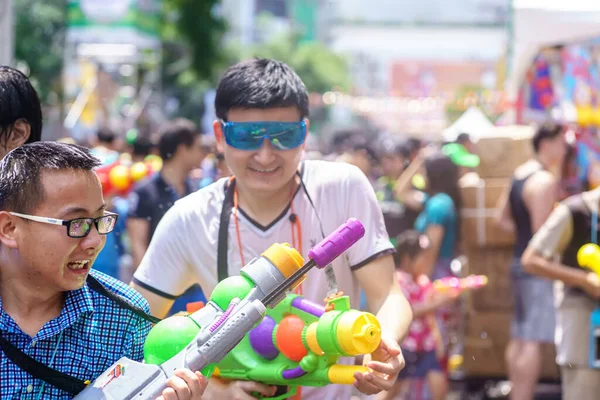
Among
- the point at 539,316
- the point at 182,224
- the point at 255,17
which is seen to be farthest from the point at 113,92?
the point at 255,17

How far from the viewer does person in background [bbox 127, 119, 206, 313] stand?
7168 millimetres

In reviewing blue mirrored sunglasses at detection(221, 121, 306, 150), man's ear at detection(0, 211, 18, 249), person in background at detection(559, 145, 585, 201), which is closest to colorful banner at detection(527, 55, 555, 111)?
person in background at detection(559, 145, 585, 201)

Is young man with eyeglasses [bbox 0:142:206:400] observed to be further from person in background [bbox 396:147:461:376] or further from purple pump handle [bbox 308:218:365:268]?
person in background [bbox 396:147:461:376]

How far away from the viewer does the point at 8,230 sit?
2.67 metres

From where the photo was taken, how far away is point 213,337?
2.61 metres

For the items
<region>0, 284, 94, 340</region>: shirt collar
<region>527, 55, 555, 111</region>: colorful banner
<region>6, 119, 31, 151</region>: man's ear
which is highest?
<region>6, 119, 31, 151</region>: man's ear

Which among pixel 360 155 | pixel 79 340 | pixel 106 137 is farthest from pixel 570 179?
pixel 79 340

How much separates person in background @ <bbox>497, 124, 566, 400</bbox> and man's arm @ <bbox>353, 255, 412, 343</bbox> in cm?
397

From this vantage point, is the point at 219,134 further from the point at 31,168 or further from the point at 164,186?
the point at 164,186

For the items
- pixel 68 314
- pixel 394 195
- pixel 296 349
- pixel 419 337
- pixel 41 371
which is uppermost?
pixel 68 314

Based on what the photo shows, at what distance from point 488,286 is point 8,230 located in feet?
20.4

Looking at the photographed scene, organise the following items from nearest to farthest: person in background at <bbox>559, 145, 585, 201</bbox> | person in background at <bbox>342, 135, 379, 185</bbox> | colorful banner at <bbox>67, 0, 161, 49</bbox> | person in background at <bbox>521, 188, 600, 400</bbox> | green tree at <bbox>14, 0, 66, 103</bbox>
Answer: person in background at <bbox>521, 188, 600, 400</bbox> < person in background at <bbox>559, 145, 585, 201</bbox> < person in background at <bbox>342, 135, 379, 185</bbox> < green tree at <bbox>14, 0, 66, 103</bbox> < colorful banner at <bbox>67, 0, 161, 49</bbox>

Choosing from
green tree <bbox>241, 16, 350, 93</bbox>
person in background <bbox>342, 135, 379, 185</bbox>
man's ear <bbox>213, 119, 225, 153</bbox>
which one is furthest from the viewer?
green tree <bbox>241, 16, 350, 93</bbox>

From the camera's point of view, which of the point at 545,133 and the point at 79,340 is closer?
the point at 79,340
